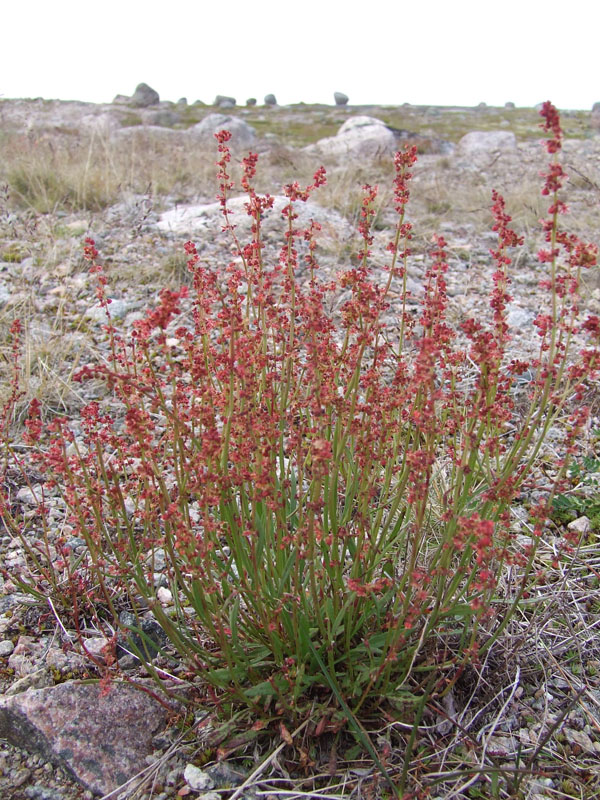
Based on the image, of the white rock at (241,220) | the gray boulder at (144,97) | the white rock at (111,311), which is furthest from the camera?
the gray boulder at (144,97)

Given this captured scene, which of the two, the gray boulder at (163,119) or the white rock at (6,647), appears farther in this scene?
the gray boulder at (163,119)

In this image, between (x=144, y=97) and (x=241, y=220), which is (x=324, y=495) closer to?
(x=241, y=220)

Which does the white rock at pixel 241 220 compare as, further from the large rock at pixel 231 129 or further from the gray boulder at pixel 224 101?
the gray boulder at pixel 224 101

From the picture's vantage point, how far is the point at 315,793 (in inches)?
64.0

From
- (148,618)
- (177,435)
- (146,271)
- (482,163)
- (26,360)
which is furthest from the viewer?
(482,163)

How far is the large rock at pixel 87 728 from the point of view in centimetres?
180

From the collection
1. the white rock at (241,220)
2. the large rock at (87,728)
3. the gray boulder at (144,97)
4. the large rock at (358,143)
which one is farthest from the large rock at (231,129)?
the gray boulder at (144,97)

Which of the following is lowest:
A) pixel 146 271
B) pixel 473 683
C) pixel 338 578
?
pixel 473 683

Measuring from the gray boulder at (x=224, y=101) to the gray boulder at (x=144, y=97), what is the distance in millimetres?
5523

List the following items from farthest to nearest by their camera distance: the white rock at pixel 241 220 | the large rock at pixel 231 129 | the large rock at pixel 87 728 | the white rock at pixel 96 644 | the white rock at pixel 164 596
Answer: the large rock at pixel 231 129 < the white rock at pixel 241 220 < the white rock at pixel 164 596 < the white rock at pixel 96 644 < the large rock at pixel 87 728

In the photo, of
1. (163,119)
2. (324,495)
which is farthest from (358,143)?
(163,119)

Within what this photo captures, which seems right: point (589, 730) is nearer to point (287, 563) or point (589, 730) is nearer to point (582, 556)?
point (582, 556)

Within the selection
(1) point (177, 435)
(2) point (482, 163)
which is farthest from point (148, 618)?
(2) point (482, 163)

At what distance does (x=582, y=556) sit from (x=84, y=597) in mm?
2006
